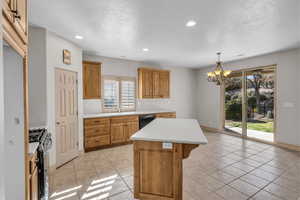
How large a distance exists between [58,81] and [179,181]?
2819mm

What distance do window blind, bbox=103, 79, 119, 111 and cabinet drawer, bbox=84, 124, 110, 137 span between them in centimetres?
82

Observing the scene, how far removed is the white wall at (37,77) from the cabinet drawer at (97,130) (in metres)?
1.21

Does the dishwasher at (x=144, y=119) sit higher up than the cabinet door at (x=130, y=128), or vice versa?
the dishwasher at (x=144, y=119)

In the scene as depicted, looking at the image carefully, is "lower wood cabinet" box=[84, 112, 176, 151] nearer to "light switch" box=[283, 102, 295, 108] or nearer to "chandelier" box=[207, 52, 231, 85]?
"chandelier" box=[207, 52, 231, 85]

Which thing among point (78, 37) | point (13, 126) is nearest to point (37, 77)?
point (78, 37)

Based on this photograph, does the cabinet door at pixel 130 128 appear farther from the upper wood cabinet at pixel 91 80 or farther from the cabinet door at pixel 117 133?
the upper wood cabinet at pixel 91 80

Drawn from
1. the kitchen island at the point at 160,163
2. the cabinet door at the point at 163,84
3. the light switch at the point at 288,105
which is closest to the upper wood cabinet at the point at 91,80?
the cabinet door at the point at 163,84

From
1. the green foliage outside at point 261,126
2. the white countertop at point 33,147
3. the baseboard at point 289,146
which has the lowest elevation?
the baseboard at point 289,146

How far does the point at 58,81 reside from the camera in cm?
290

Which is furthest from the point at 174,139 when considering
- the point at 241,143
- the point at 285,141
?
the point at 285,141

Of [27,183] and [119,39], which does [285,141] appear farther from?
[27,183]

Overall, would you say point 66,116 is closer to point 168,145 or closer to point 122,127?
point 122,127

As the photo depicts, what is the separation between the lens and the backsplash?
4.24m

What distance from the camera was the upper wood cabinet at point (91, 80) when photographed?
3811 mm
